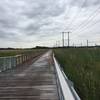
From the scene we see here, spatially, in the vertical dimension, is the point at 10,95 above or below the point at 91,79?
below

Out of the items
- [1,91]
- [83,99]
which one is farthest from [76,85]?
[1,91]

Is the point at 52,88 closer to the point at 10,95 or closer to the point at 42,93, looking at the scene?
the point at 42,93

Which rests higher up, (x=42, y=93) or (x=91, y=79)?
(x=91, y=79)

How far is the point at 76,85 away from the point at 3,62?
1015cm

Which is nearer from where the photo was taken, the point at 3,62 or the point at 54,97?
the point at 54,97

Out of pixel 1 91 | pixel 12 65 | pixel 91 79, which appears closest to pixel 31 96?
pixel 1 91

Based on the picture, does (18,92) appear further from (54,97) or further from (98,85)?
(98,85)

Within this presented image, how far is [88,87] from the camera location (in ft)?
28.1

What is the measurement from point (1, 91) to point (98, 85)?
13.3 feet

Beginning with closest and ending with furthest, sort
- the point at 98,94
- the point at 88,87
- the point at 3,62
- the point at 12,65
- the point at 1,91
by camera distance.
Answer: the point at 98,94 < the point at 88,87 < the point at 1,91 < the point at 3,62 < the point at 12,65

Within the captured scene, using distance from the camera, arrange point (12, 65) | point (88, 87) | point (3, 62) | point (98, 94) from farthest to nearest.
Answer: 1. point (12, 65)
2. point (3, 62)
3. point (88, 87)
4. point (98, 94)

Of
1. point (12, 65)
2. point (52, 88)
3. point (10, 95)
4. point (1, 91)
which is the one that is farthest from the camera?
point (12, 65)

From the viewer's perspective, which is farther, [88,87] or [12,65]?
[12,65]

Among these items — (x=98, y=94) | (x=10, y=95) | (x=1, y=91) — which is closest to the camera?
(x=98, y=94)
